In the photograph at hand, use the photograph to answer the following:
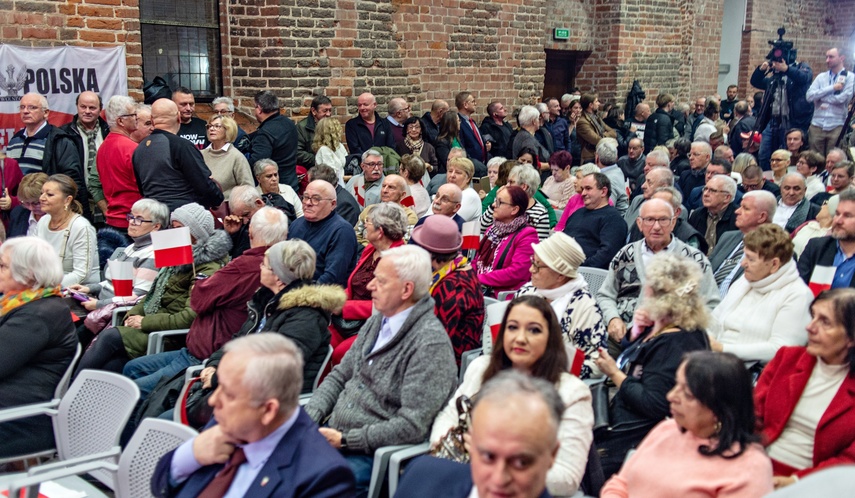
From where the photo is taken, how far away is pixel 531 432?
1.94 m

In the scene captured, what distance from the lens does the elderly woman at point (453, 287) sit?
402cm

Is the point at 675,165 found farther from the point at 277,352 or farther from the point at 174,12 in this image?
the point at 277,352

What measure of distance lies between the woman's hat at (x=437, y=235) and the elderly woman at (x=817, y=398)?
5.50ft

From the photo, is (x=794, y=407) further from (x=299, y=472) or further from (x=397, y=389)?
(x=299, y=472)

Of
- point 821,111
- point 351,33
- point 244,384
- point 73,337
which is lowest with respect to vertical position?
point 73,337

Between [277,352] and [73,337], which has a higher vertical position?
[277,352]

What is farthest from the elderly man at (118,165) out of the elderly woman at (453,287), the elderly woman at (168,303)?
the elderly woman at (453,287)

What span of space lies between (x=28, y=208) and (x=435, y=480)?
4602mm

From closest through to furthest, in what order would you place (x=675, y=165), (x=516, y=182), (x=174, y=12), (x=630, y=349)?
(x=630, y=349) < (x=516, y=182) < (x=174, y=12) < (x=675, y=165)

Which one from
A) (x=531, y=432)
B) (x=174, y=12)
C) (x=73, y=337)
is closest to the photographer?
(x=531, y=432)

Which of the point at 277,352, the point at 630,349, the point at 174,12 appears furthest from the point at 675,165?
the point at 277,352

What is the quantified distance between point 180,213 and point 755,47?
54.6ft

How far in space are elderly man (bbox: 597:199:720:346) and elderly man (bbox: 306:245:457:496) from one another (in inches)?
59.1

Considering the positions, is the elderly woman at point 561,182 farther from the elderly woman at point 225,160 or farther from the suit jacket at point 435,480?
the suit jacket at point 435,480
